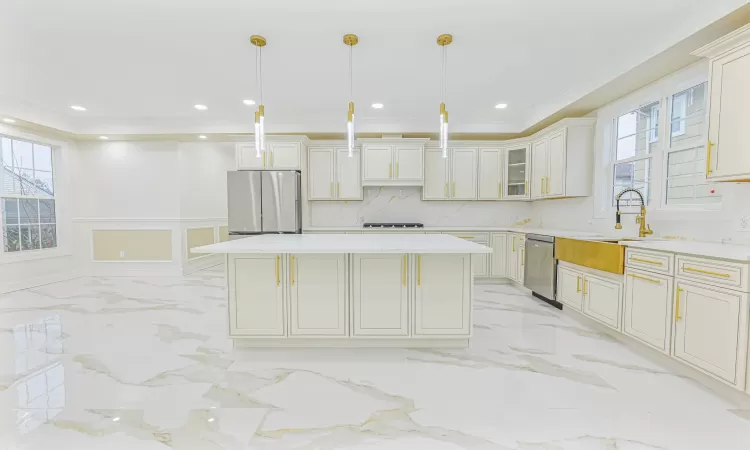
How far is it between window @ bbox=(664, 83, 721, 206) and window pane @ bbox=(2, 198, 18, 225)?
26.1 feet

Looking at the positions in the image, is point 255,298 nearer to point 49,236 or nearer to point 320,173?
point 320,173

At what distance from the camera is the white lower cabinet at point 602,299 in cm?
271

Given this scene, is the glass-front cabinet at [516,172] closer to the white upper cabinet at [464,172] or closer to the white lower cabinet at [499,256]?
the white upper cabinet at [464,172]

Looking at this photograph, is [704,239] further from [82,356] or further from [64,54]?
[64,54]

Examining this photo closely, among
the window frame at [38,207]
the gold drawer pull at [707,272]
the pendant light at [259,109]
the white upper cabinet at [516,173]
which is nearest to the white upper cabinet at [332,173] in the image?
the pendant light at [259,109]

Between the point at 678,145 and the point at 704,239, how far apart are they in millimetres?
896

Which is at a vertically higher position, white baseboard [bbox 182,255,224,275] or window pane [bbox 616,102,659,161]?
window pane [bbox 616,102,659,161]

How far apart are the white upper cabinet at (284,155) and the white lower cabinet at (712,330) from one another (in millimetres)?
4539

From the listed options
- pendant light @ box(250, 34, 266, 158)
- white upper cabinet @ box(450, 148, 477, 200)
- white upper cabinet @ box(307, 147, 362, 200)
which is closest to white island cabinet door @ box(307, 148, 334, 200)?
white upper cabinet @ box(307, 147, 362, 200)

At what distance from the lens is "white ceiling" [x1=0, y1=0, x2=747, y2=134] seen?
2254mm

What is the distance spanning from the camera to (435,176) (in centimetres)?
520

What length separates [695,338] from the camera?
2039 mm

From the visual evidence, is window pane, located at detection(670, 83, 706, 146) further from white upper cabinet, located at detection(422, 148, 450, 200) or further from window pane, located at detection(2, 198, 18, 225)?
window pane, located at detection(2, 198, 18, 225)

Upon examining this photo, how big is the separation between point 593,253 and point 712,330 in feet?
3.64
